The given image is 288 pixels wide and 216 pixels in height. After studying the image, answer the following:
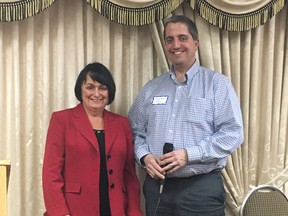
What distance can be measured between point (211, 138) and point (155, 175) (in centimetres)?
33

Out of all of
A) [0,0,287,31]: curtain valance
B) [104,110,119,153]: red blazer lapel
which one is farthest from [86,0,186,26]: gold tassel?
[104,110,119,153]: red blazer lapel

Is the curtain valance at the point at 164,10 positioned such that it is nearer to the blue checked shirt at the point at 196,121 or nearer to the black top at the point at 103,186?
the blue checked shirt at the point at 196,121

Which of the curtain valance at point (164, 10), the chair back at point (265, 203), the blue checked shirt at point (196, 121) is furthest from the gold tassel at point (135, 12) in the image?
the chair back at point (265, 203)

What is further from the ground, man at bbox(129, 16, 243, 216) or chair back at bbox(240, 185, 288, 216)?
man at bbox(129, 16, 243, 216)

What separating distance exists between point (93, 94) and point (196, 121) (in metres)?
0.53

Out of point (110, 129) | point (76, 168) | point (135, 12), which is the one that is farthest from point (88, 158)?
point (135, 12)

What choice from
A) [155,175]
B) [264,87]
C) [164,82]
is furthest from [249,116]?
[155,175]

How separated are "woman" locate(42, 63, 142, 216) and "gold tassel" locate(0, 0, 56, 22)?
43cm

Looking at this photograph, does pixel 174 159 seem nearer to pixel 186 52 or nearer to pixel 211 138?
pixel 211 138

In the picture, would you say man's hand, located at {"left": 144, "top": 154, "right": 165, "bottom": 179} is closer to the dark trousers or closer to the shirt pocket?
the dark trousers

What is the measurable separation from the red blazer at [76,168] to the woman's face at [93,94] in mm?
66

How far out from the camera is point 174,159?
214 cm

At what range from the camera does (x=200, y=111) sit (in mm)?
2250

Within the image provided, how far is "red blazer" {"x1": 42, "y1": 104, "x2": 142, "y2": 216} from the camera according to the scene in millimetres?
2186
